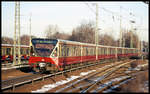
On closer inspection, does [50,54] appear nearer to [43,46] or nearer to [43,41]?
[43,46]

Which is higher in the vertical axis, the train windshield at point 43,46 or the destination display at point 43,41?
the destination display at point 43,41

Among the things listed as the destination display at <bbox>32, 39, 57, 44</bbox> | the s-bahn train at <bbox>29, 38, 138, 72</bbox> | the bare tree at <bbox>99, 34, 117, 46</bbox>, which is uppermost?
the bare tree at <bbox>99, 34, 117, 46</bbox>

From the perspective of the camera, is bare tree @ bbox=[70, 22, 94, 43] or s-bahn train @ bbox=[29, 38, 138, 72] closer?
s-bahn train @ bbox=[29, 38, 138, 72]

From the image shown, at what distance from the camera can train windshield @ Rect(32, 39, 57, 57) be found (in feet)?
55.1

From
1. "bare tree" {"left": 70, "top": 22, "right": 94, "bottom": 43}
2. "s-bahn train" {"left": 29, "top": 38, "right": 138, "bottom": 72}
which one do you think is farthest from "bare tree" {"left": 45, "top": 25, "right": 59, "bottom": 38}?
"s-bahn train" {"left": 29, "top": 38, "right": 138, "bottom": 72}

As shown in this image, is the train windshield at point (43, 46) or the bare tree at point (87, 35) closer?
the train windshield at point (43, 46)

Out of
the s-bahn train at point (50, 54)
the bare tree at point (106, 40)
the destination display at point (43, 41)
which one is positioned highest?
the bare tree at point (106, 40)

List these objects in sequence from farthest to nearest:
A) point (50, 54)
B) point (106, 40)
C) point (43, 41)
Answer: point (106, 40)
point (43, 41)
point (50, 54)

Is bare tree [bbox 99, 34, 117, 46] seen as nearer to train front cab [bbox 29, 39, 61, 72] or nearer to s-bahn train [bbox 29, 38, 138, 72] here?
s-bahn train [bbox 29, 38, 138, 72]

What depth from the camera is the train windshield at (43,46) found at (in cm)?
1678

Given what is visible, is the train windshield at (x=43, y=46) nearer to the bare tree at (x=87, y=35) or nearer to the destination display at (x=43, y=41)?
the destination display at (x=43, y=41)

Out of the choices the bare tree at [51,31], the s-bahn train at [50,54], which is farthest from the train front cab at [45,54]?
the bare tree at [51,31]

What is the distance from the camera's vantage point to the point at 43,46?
1680 centimetres

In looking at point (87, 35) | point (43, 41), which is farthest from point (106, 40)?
point (43, 41)
